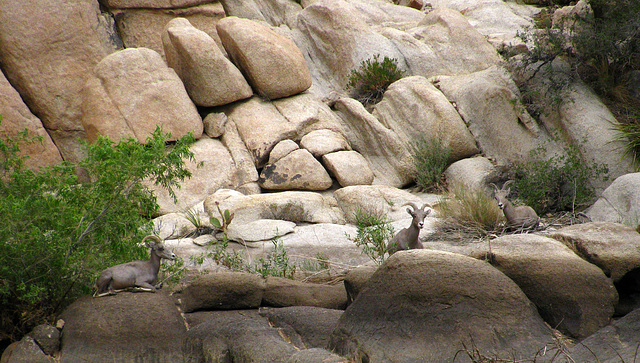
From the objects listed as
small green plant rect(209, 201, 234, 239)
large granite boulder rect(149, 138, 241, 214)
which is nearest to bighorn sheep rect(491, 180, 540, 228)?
small green plant rect(209, 201, 234, 239)

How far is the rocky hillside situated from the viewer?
4.79 m

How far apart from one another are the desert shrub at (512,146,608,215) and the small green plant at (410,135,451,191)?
2.03 metres

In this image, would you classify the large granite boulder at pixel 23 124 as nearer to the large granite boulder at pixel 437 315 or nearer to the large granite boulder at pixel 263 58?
the large granite boulder at pixel 263 58

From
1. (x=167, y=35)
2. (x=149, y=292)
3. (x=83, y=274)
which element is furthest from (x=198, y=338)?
(x=167, y=35)

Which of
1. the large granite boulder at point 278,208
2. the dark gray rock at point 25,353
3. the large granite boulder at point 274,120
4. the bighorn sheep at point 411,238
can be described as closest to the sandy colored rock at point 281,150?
the large granite boulder at point 274,120

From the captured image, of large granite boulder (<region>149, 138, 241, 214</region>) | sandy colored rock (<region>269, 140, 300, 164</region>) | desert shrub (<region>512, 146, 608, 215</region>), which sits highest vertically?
desert shrub (<region>512, 146, 608, 215</region>)

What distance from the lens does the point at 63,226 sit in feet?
A: 18.1

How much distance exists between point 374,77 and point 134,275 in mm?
10465

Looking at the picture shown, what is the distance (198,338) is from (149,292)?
0.90 meters

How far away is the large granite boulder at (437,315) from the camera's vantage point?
4.36 meters

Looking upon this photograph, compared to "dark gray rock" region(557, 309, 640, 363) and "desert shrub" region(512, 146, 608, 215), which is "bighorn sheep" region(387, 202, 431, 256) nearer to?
"dark gray rock" region(557, 309, 640, 363)

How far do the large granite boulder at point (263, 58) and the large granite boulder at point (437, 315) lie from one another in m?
9.43

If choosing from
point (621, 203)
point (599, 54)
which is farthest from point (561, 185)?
point (599, 54)

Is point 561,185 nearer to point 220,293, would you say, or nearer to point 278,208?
point 278,208
